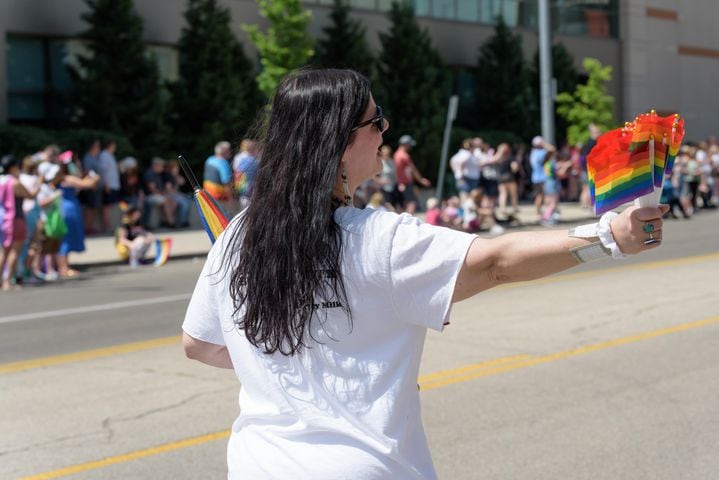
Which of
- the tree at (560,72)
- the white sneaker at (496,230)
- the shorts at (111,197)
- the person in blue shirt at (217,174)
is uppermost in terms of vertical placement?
the tree at (560,72)

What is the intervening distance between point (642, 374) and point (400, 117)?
2425cm

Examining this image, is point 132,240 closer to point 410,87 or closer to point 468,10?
point 410,87

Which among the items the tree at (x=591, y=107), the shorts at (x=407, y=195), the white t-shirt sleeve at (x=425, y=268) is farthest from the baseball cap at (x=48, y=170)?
the tree at (x=591, y=107)

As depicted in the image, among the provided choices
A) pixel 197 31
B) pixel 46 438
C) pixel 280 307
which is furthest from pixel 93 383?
pixel 197 31

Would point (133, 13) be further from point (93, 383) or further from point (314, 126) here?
point (314, 126)

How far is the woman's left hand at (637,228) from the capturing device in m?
2.25

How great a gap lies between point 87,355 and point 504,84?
2763cm

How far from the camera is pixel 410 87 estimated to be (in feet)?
103

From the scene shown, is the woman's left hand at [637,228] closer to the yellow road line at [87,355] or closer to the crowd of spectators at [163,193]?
the yellow road line at [87,355]

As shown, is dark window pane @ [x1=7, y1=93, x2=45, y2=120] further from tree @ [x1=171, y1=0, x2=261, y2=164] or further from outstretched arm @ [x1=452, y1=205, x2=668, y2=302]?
outstretched arm @ [x1=452, y1=205, x2=668, y2=302]

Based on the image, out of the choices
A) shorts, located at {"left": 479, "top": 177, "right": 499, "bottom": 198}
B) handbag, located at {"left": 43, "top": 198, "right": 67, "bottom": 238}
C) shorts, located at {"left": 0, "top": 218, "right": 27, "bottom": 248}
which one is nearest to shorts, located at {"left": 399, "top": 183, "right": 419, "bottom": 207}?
shorts, located at {"left": 479, "top": 177, "right": 499, "bottom": 198}

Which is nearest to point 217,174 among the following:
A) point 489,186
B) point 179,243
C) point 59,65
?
point 179,243

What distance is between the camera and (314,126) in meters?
2.47

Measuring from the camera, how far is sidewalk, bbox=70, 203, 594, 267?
18406 mm
